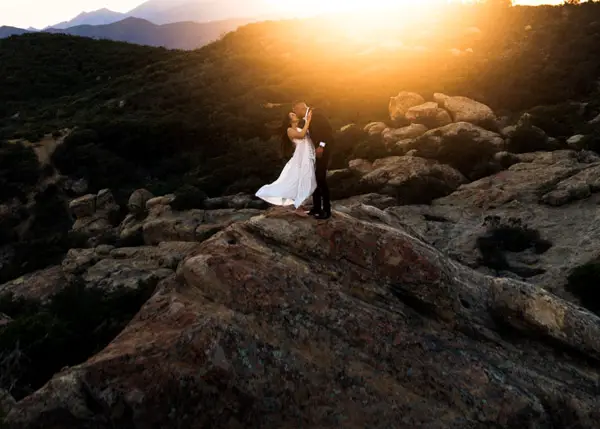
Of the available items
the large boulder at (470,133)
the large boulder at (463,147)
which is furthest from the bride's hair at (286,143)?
the large boulder at (470,133)

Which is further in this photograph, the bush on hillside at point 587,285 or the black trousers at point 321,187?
the bush on hillside at point 587,285

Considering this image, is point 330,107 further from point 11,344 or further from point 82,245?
point 11,344

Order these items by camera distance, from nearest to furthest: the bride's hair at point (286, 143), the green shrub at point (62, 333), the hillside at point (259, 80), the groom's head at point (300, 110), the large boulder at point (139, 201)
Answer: the groom's head at point (300, 110)
the bride's hair at point (286, 143)
the green shrub at point (62, 333)
the large boulder at point (139, 201)
the hillside at point (259, 80)

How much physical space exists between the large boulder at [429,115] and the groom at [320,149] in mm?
18575

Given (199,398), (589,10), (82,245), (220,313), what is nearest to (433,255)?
(220,313)

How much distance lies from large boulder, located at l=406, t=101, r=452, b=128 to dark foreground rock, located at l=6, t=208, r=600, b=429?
18.7 m

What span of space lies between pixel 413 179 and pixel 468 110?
Answer: 903 centimetres

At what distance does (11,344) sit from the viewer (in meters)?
8.96

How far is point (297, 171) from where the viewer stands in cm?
833

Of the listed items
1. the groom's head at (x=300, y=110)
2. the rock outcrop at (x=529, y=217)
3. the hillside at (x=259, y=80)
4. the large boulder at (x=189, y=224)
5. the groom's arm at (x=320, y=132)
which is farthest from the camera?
the hillside at (x=259, y=80)

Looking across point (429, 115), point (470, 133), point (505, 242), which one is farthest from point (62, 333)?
point (429, 115)

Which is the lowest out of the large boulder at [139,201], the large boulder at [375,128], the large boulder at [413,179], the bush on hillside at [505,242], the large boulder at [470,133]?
the large boulder at [139,201]

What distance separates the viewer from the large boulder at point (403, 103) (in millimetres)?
27281

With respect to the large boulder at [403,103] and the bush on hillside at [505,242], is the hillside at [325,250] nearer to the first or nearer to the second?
the bush on hillside at [505,242]
